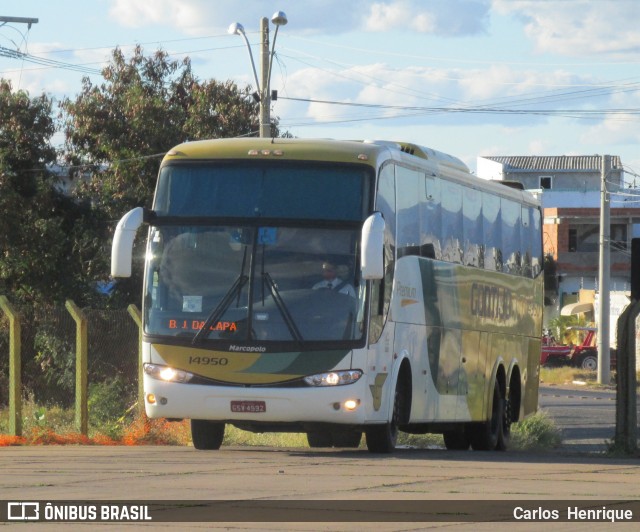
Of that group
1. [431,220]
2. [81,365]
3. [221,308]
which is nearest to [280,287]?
[221,308]

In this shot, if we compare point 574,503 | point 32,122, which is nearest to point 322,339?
point 574,503

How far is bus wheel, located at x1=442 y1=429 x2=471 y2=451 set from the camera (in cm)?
2225

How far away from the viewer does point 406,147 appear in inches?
719

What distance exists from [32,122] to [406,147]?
19858 mm

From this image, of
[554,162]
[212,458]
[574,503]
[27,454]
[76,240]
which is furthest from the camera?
[554,162]

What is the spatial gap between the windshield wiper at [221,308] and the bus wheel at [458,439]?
7513 millimetres

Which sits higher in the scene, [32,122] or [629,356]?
[32,122]

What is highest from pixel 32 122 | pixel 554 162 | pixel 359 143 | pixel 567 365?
pixel 554 162

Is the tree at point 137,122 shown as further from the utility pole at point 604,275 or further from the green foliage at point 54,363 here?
the utility pole at point 604,275

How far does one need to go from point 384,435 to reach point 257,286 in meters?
2.37

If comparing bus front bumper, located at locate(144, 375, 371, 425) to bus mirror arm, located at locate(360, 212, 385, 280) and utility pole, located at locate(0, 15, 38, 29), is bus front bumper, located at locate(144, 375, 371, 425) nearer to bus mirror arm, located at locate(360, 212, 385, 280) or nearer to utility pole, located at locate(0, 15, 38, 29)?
bus mirror arm, located at locate(360, 212, 385, 280)

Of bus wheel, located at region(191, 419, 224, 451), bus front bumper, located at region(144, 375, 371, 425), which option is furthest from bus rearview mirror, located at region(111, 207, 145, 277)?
bus wheel, located at region(191, 419, 224, 451)

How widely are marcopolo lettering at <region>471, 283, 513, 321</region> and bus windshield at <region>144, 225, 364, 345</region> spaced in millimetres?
5286

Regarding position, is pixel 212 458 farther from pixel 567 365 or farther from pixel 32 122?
pixel 567 365
